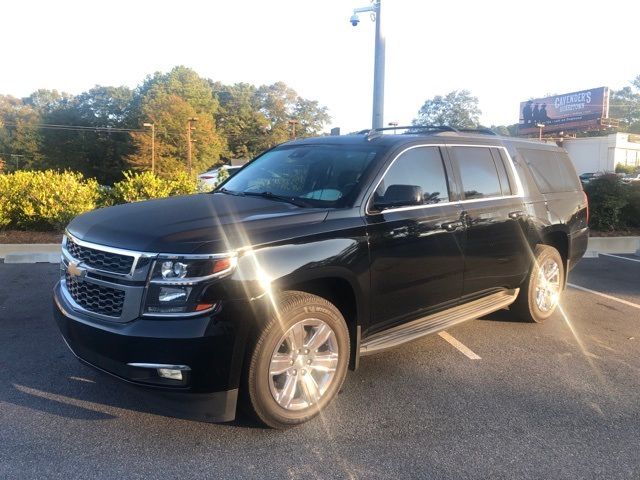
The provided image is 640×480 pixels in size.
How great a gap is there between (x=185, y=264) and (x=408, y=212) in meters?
1.85

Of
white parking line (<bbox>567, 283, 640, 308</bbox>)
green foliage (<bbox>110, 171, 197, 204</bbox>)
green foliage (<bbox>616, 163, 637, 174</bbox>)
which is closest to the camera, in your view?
white parking line (<bbox>567, 283, 640, 308</bbox>)

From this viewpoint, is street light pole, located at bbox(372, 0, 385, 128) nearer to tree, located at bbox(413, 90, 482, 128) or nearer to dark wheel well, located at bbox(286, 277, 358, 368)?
dark wheel well, located at bbox(286, 277, 358, 368)

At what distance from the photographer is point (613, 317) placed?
6.29 metres

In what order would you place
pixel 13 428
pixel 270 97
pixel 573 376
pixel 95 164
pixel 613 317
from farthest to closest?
→ pixel 270 97 < pixel 95 164 < pixel 613 317 < pixel 573 376 < pixel 13 428

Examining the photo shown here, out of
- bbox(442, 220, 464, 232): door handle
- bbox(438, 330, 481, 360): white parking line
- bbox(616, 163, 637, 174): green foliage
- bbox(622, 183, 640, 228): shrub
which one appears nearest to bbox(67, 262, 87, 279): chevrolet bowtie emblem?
bbox(442, 220, 464, 232): door handle

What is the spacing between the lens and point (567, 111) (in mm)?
67312

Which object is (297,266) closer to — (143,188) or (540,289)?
(540,289)

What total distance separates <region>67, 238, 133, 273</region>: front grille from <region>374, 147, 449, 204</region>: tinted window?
1.91m

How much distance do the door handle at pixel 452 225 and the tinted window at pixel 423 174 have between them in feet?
0.68

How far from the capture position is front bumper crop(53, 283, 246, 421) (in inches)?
119

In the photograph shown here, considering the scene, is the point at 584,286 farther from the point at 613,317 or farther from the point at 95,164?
the point at 95,164

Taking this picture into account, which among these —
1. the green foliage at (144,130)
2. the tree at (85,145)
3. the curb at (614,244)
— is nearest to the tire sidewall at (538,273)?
the curb at (614,244)

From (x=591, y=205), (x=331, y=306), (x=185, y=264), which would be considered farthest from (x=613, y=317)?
(x=591, y=205)

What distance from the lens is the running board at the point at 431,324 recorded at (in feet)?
13.2
